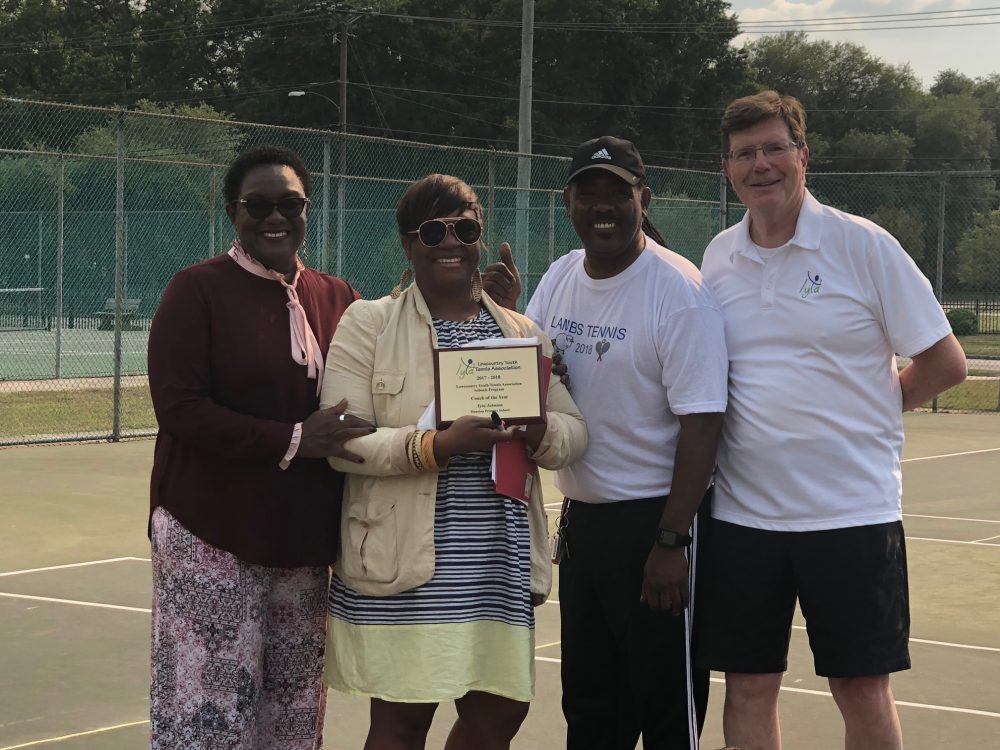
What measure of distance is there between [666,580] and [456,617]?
23.7 inches

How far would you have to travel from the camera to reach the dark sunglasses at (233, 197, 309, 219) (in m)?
3.87

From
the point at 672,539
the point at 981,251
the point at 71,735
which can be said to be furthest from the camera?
the point at 981,251

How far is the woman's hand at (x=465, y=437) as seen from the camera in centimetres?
357

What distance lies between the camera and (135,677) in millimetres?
5844

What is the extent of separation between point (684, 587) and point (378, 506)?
880mm

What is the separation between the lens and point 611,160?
4004 millimetres

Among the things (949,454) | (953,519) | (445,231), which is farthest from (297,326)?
(949,454)

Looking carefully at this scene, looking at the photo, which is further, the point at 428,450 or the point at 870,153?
the point at 870,153

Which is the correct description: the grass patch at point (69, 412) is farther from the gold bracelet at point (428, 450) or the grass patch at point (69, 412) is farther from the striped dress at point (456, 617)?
the gold bracelet at point (428, 450)

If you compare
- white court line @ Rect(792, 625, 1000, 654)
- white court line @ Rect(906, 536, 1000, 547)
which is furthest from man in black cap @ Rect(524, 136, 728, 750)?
white court line @ Rect(906, 536, 1000, 547)

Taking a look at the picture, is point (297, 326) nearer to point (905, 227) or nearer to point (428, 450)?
point (428, 450)

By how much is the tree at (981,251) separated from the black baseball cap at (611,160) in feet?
79.6

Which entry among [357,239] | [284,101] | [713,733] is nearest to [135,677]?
[713,733]

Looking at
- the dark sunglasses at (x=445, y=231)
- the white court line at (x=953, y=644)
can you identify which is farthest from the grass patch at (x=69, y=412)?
the dark sunglasses at (x=445, y=231)
